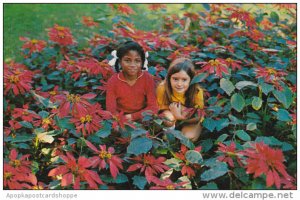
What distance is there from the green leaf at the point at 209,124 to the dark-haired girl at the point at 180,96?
4.0 inches

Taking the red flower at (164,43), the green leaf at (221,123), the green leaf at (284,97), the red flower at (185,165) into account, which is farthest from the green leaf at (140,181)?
the red flower at (164,43)

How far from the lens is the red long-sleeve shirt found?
183cm

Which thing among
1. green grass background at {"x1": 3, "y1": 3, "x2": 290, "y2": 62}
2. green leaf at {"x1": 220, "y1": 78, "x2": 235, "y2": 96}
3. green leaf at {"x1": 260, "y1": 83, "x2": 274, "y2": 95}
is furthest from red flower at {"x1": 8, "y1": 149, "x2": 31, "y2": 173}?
green grass background at {"x1": 3, "y1": 3, "x2": 290, "y2": 62}

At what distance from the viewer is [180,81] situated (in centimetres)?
178

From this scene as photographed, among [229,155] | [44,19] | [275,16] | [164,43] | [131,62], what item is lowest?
[229,155]

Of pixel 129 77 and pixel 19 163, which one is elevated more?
pixel 129 77

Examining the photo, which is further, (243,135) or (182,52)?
(182,52)

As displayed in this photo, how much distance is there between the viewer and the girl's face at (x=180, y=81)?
178 cm

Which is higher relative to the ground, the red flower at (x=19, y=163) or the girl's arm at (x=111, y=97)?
the girl's arm at (x=111, y=97)

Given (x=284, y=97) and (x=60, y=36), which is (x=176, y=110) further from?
(x=60, y=36)

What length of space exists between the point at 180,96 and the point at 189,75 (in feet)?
0.32

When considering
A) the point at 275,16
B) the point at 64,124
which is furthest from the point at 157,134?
the point at 275,16

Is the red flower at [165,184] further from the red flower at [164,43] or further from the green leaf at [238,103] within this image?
the red flower at [164,43]

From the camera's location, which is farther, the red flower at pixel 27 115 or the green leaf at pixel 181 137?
the red flower at pixel 27 115
